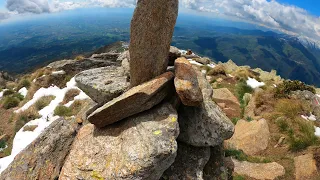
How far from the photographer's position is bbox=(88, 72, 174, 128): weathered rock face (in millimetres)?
8602

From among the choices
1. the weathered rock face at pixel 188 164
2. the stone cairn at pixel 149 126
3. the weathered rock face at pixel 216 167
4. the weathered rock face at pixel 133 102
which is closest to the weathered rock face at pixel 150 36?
the stone cairn at pixel 149 126

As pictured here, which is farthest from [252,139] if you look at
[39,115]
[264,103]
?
[39,115]

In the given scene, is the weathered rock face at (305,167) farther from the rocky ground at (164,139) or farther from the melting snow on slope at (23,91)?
the melting snow on slope at (23,91)

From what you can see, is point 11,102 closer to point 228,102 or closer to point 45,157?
point 45,157

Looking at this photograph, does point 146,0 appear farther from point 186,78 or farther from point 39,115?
point 39,115

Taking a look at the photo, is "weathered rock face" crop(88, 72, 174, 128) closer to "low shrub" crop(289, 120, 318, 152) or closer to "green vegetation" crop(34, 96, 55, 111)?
"low shrub" crop(289, 120, 318, 152)

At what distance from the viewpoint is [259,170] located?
11805mm

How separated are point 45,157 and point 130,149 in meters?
4.99

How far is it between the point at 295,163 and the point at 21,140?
19835mm

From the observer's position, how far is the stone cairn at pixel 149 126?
7.55 m

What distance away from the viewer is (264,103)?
19.6 metres

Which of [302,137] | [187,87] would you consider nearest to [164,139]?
[187,87]

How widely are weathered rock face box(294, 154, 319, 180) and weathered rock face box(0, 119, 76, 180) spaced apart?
1210 centimetres

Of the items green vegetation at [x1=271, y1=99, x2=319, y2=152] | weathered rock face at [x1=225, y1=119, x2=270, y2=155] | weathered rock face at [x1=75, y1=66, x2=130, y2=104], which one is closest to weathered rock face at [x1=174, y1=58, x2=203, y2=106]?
weathered rock face at [x1=75, y1=66, x2=130, y2=104]
